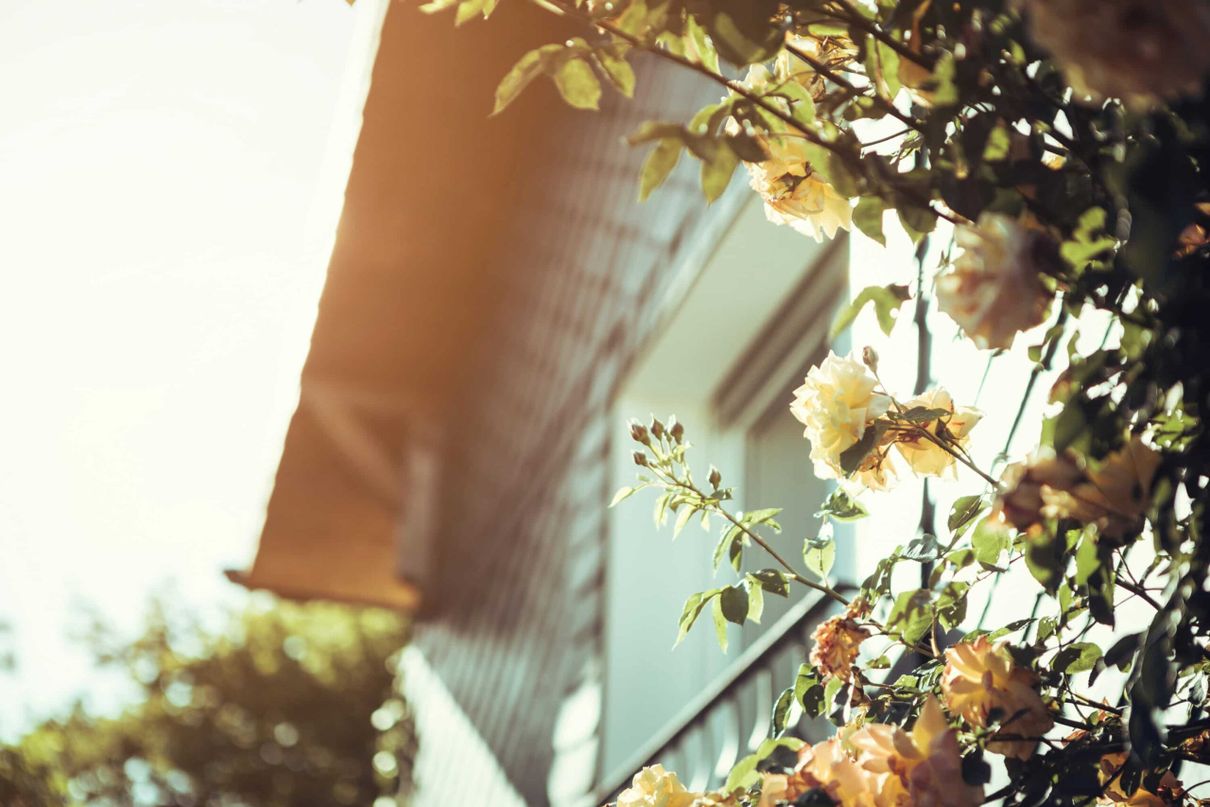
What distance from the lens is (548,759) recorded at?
348 cm

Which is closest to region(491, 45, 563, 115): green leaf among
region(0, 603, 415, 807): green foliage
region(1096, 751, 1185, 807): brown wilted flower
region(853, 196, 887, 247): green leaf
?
region(853, 196, 887, 247): green leaf

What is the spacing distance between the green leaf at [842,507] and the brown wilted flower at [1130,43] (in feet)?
1.83

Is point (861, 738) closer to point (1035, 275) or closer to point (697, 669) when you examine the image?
point (1035, 275)

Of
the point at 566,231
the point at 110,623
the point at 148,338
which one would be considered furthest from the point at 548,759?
the point at 110,623

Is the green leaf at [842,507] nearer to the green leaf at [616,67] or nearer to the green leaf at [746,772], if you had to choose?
the green leaf at [746,772]

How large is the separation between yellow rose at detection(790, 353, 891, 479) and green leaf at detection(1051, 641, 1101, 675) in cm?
22

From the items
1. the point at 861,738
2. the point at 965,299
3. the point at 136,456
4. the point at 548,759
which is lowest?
the point at 136,456

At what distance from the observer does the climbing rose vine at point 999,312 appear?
→ 0.65 meters

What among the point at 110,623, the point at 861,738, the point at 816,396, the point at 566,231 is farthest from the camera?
the point at 110,623

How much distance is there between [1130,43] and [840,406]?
43cm

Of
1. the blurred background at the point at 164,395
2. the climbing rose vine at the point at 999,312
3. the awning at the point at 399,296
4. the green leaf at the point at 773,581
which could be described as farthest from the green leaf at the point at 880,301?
the blurred background at the point at 164,395

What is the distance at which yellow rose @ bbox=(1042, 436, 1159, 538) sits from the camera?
0.68m

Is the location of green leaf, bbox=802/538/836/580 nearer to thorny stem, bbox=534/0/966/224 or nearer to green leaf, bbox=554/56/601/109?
thorny stem, bbox=534/0/966/224

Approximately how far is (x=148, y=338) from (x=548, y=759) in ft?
21.3
